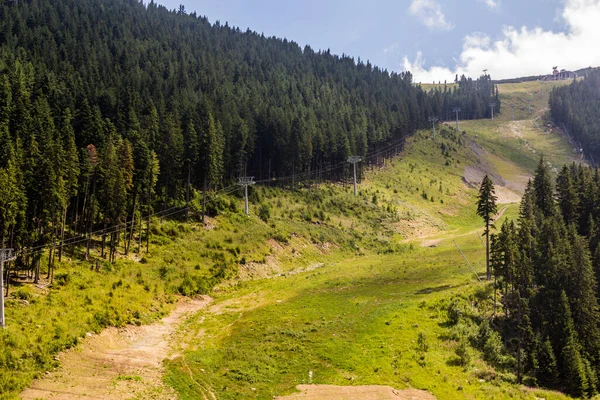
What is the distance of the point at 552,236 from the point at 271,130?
66.4 m

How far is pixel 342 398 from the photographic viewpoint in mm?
29484

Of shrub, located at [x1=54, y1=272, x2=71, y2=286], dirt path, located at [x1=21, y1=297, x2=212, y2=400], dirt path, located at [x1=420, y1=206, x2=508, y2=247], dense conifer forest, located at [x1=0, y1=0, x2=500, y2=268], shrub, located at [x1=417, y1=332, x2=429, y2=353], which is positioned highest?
dense conifer forest, located at [x1=0, y1=0, x2=500, y2=268]

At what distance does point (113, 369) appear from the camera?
31.2m

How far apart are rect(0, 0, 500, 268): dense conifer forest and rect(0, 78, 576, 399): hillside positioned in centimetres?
703

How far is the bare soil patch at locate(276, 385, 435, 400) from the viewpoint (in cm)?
2966

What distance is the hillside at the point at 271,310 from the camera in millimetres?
31203

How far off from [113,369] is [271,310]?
19.4 m

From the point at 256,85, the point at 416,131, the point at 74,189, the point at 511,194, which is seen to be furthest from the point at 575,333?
the point at 416,131

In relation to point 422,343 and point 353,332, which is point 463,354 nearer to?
point 422,343

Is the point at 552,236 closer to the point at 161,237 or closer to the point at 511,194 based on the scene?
the point at 161,237

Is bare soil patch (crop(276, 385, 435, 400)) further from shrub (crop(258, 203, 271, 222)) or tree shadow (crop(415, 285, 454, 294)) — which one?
shrub (crop(258, 203, 271, 222))

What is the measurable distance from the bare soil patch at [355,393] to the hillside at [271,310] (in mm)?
772

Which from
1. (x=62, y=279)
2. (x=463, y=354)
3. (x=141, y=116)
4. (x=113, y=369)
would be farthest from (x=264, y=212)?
(x=113, y=369)

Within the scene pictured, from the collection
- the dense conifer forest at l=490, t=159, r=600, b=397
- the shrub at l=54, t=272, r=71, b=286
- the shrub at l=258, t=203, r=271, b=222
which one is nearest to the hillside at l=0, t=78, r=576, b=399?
the shrub at l=54, t=272, r=71, b=286
